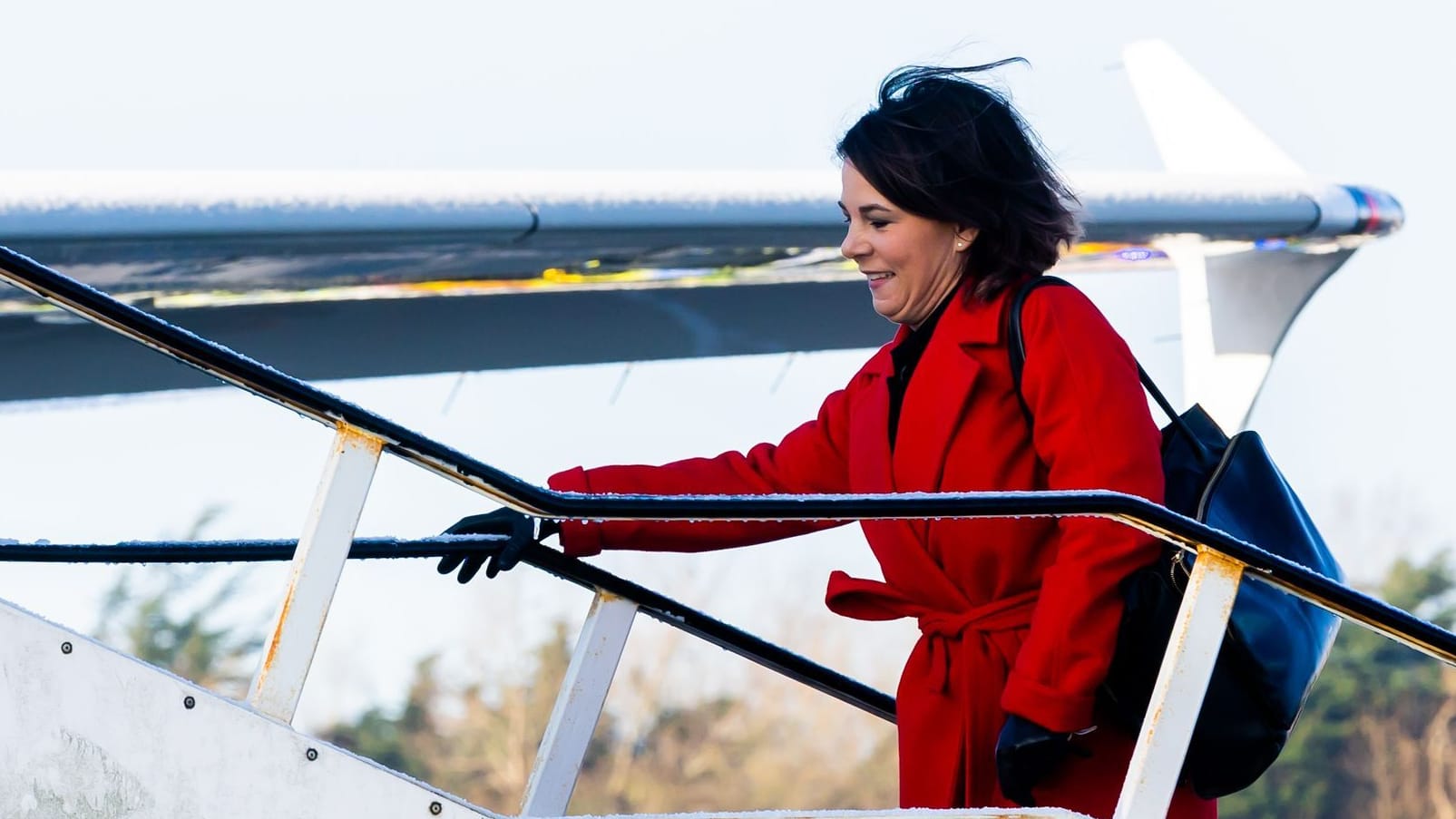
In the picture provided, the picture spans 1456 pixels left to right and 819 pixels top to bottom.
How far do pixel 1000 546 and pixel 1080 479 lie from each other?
0.22 meters

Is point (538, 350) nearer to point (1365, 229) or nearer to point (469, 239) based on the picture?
point (469, 239)

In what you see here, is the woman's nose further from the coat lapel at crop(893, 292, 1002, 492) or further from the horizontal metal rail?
the horizontal metal rail

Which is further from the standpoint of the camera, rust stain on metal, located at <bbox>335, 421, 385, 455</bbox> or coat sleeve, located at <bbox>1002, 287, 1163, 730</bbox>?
coat sleeve, located at <bbox>1002, 287, 1163, 730</bbox>

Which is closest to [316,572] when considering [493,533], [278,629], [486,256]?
[278,629]

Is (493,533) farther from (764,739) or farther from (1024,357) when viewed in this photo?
(764,739)

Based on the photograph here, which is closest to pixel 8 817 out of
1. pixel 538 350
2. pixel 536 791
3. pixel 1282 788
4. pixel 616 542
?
pixel 536 791

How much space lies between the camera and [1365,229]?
A: 11289 mm

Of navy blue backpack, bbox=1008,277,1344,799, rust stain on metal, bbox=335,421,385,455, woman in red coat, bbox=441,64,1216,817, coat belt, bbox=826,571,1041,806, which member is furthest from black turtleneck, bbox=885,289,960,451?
rust stain on metal, bbox=335,421,385,455

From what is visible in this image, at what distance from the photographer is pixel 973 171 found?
10.7 ft

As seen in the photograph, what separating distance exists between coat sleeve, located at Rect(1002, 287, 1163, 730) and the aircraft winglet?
30.2ft

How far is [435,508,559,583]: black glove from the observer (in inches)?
131

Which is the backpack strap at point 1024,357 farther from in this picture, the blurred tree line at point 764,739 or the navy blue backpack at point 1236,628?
the blurred tree line at point 764,739

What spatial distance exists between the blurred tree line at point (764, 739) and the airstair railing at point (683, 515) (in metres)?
54.6

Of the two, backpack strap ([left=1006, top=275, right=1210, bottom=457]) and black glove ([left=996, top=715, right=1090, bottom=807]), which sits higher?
backpack strap ([left=1006, top=275, right=1210, bottom=457])
